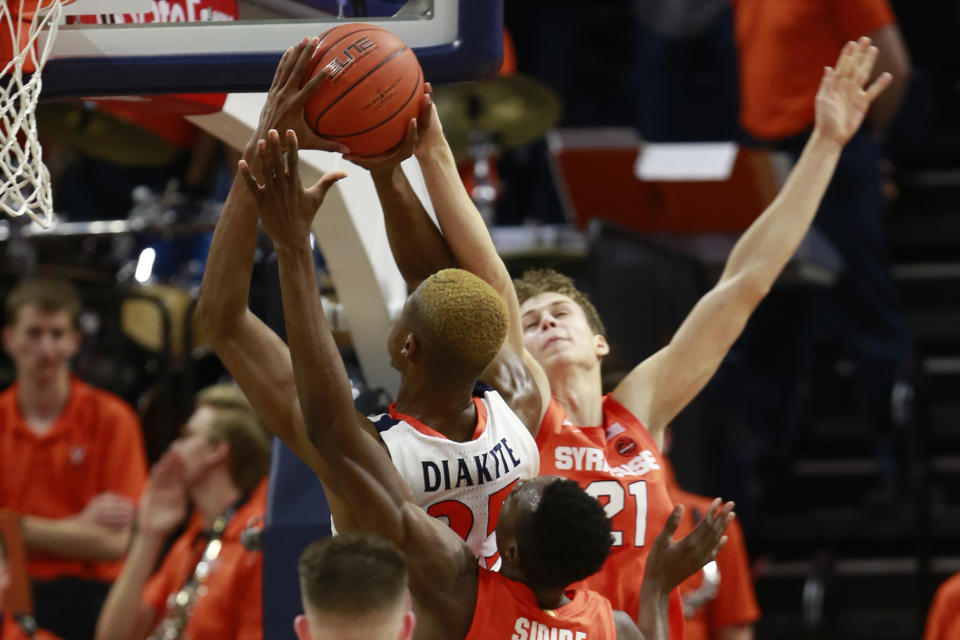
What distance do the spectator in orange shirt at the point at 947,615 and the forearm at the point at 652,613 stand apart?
1.82 metres

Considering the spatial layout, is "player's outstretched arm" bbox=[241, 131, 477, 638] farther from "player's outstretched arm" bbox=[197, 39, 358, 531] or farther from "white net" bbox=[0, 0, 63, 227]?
"white net" bbox=[0, 0, 63, 227]

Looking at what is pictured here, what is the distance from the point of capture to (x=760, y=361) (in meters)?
7.20

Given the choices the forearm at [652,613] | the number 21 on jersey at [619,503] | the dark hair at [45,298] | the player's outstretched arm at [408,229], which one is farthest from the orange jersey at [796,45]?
the forearm at [652,613]

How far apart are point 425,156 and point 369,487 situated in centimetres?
84

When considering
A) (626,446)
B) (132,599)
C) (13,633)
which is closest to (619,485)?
(626,446)

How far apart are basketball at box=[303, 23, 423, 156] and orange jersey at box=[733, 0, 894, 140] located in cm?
394

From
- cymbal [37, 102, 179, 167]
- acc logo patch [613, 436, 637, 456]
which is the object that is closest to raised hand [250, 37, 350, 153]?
acc logo patch [613, 436, 637, 456]

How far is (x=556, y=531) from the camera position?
2.87 metres

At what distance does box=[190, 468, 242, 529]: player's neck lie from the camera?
5.45m

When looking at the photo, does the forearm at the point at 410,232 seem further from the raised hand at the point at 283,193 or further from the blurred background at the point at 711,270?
the blurred background at the point at 711,270

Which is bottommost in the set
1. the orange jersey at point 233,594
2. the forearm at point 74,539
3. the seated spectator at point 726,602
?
the forearm at point 74,539

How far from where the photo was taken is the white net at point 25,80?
121 inches

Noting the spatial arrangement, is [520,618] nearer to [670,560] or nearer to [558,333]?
[670,560]

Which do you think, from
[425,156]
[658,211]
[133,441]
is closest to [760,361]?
[658,211]
